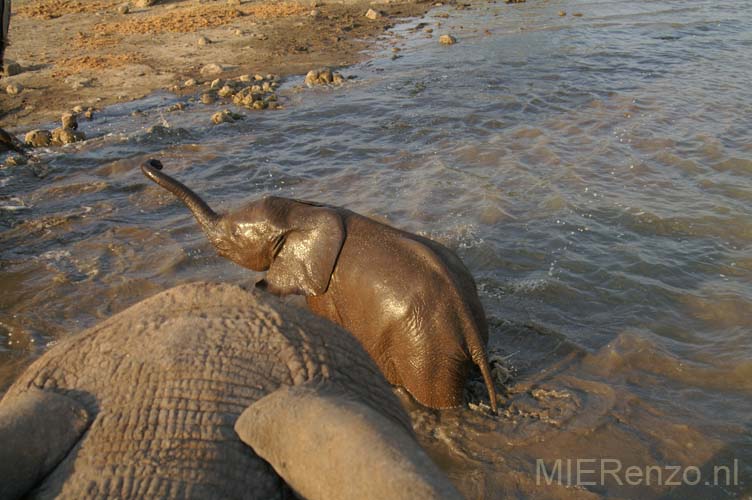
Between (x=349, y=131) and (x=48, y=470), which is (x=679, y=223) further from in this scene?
(x=48, y=470)

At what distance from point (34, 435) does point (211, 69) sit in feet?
48.9

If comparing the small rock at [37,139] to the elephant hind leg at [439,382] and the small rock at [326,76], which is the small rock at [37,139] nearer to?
the small rock at [326,76]

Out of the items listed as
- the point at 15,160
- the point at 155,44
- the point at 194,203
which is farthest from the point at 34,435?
the point at 155,44

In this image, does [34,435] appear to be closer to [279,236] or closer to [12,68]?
[279,236]

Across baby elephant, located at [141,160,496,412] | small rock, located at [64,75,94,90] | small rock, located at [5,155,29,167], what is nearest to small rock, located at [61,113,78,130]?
small rock, located at [5,155,29,167]

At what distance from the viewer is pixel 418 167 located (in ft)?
32.4

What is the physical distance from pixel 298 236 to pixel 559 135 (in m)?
6.63

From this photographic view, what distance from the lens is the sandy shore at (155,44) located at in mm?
14391

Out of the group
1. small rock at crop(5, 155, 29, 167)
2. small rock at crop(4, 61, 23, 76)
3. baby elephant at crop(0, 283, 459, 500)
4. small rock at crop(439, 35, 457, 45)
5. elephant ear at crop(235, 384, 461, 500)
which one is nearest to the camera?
elephant ear at crop(235, 384, 461, 500)

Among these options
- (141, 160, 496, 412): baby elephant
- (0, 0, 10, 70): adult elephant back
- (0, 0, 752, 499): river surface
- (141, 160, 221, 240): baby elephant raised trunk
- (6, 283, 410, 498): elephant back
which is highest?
(0, 0, 10, 70): adult elephant back

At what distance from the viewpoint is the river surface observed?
15.8 ft

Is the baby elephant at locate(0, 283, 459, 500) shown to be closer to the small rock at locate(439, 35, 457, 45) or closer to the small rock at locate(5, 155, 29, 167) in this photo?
the small rock at locate(5, 155, 29, 167)

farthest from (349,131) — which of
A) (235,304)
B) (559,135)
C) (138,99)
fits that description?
(235,304)

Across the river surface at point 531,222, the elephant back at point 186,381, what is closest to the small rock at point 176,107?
the river surface at point 531,222
